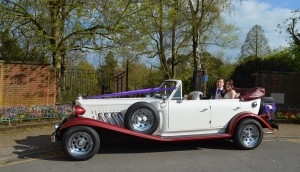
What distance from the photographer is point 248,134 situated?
27.5 ft

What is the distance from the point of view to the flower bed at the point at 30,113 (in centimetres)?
1064

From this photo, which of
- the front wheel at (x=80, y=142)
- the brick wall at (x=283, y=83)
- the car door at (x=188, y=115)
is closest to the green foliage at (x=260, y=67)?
the brick wall at (x=283, y=83)

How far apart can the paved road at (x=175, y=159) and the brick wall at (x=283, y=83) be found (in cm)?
636

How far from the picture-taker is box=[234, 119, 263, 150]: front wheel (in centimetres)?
825

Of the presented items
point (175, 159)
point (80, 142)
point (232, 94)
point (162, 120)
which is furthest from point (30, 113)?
point (232, 94)

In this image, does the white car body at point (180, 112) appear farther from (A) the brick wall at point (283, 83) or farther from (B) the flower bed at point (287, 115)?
(A) the brick wall at point (283, 83)

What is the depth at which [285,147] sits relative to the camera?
888 centimetres

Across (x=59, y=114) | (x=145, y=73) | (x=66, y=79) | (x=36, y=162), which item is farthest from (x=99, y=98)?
(x=145, y=73)

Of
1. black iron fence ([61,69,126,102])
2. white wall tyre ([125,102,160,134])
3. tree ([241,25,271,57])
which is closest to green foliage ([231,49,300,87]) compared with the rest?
black iron fence ([61,69,126,102])

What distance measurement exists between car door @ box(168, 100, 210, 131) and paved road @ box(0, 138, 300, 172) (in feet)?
1.94

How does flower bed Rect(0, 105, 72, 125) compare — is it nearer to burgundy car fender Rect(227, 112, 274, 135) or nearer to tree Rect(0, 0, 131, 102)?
tree Rect(0, 0, 131, 102)

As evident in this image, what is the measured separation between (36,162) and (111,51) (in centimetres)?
780

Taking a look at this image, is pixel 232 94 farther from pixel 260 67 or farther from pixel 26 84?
pixel 260 67

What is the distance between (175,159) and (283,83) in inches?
379
